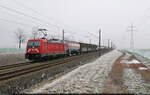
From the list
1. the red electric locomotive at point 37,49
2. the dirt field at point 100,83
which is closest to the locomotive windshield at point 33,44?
the red electric locomotive at point 37,49

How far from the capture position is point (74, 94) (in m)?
5.46

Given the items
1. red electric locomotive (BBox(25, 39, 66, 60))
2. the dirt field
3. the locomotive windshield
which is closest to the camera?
the dirt field

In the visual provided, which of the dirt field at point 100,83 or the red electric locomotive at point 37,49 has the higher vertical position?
the red electric locomotive at point 37,49

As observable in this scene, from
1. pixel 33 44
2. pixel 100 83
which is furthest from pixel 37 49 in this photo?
pixel 100 83

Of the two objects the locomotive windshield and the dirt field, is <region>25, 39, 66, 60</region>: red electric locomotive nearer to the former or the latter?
the locomotive windshield

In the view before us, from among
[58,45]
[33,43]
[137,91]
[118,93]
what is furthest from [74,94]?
[58,45]

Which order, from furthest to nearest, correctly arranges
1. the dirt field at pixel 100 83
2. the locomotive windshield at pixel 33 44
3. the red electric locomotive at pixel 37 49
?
the locomotive windshield at pixel 33 44, the red electric locomotive at pixel 37 49, the dirt field at pixel 100 83

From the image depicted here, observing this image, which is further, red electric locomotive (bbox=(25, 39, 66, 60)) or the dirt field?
red electric locomotive (bbox=(25, 39, 66, 60))

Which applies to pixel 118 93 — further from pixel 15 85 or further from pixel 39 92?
pixel 15 85

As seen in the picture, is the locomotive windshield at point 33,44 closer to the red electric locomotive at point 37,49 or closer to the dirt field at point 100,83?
the red electric locomotive at point 37,49

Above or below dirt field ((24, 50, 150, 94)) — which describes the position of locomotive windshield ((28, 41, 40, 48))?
above

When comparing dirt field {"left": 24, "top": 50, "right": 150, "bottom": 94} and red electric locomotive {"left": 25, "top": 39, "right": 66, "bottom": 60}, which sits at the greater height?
red electric locomotive {"left": 25, "top": 39, "right": 66, "bottom": 60}

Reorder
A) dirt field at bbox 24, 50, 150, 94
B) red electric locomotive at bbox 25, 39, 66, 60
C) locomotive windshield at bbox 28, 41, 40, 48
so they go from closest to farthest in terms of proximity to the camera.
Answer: dirt field at bbox 24, 50, 150, 94 < red electric locomotive at bbox 25, 39, 66, 60 < locomotive windshield at bbox 28, 41, 40, 48

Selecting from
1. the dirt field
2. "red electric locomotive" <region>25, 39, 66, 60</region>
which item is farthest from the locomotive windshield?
the dirt field
